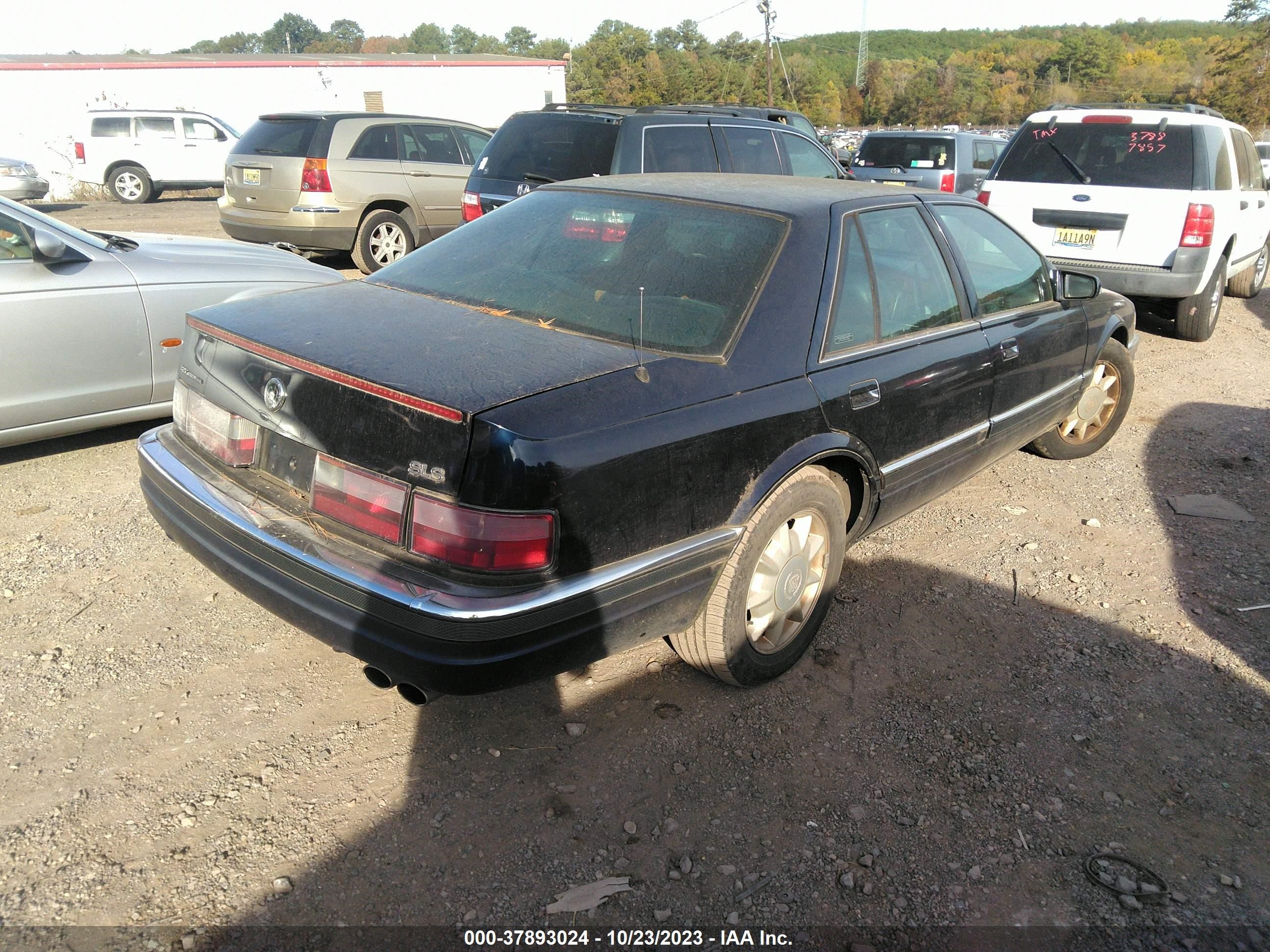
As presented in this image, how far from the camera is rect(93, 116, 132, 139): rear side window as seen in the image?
18875 mm

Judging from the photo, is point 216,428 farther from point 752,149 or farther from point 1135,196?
point 1135,196

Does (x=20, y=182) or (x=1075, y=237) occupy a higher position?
(x=20, y=182)

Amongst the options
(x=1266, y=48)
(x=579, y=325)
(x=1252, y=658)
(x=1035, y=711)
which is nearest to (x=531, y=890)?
(x=579, y=325)

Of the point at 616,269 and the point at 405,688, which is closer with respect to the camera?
the point at 405,688

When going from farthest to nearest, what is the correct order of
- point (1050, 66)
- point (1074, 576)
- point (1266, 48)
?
point (1050, 66)
point (1266, 48)
point (1074, 576)

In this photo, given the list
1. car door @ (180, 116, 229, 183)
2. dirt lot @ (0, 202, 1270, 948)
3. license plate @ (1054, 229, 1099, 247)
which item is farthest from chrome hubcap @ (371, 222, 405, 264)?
car door @ (180, 116, 229, 183)

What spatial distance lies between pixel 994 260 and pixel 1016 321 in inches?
12.2

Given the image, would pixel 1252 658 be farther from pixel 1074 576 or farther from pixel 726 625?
pixel 726 625

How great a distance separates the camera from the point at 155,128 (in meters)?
19.4

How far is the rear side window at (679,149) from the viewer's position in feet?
22.2

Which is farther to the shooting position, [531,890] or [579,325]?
[579,325]

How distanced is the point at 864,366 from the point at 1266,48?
53394 millimetres

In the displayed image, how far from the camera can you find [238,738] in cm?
278

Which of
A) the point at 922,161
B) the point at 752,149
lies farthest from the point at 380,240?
the point at 922,161
